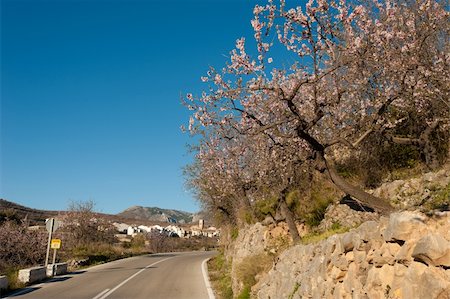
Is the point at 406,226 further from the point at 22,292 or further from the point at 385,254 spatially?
the point at 22,292

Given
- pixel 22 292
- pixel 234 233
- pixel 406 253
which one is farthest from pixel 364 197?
pixel 234 233

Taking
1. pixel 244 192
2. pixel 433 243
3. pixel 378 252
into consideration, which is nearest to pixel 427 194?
pixel 378 252

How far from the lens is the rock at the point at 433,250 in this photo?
4.45 meters

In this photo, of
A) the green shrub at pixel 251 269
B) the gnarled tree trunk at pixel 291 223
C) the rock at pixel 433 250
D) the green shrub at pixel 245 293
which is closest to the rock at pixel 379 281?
the rock at pixel 433 250

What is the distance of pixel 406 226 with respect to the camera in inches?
203

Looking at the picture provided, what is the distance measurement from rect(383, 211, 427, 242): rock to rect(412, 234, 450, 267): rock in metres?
0.26

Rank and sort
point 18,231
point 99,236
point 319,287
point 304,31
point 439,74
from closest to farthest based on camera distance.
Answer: point 319,287 < point 304,31 < point 439,74 < point 18,231 < point 99,236

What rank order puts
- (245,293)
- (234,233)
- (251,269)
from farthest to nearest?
(234,233) → (251,269) → (245,293)

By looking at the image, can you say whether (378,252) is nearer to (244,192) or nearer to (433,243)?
(433,243)

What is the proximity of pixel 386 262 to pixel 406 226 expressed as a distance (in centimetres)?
67

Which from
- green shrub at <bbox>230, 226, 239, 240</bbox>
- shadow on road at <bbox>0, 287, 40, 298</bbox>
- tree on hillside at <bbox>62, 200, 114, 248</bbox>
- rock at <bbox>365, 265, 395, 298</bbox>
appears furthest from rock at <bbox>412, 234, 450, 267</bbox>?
tree on hillside at <bbox>62, 200, 114, 248</bbox>

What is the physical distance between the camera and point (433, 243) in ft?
15.0

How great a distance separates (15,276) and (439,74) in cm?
1940

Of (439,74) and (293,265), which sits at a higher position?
(439,74)
